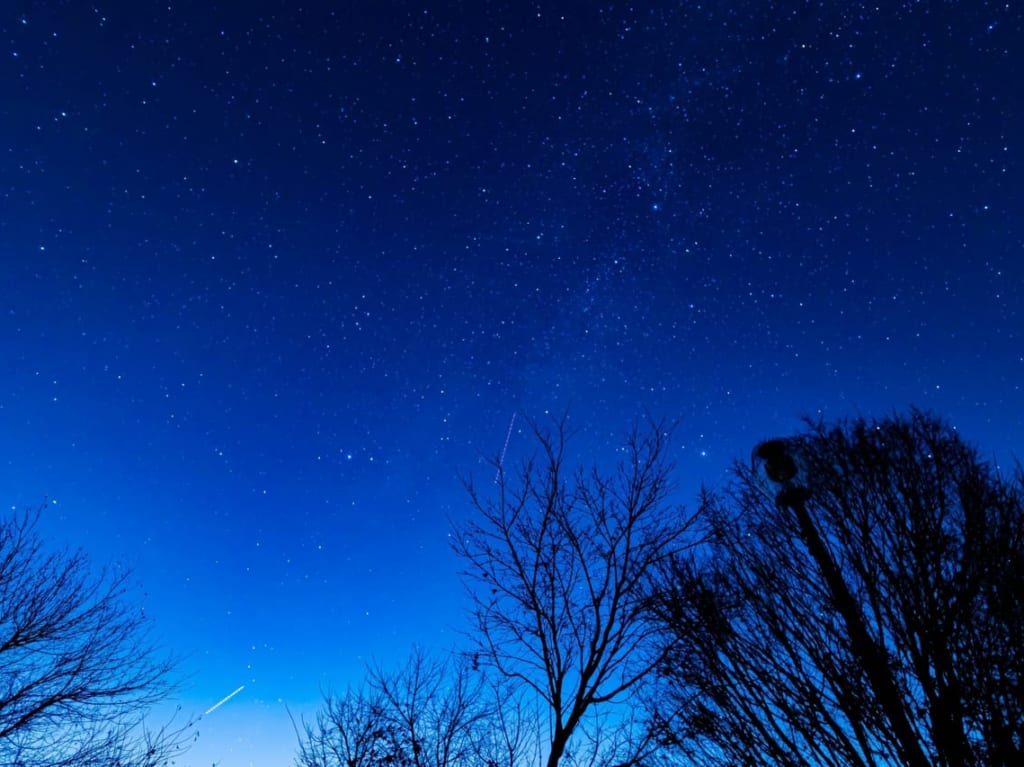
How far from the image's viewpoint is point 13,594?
433 inches

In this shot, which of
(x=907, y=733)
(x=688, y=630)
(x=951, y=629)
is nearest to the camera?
(x=907, y=733)

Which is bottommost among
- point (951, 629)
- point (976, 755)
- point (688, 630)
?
point (976, 755)

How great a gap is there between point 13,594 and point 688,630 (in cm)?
1360

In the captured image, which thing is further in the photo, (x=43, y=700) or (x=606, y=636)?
(x=43, y=700)

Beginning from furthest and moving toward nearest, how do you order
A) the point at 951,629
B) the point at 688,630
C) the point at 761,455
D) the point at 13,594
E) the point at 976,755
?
1. the point at 13,594
2. the point at 688,630
3. the point at 951,629
4. the point at 976,755
5. the point at 761,455

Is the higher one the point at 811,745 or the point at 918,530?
the point at 918,530

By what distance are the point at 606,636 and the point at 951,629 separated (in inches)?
160

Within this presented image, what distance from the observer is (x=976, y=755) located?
373 centimetres

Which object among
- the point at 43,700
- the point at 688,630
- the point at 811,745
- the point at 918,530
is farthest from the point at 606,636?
the point at 43,700

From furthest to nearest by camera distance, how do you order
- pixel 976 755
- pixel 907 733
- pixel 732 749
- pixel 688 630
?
pixel 688 630, pixel 732 749, pixel 976 755, pixel 907 733

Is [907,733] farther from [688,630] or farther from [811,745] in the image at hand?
[688,630]

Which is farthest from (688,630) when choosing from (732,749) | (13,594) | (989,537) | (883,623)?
(13,594)

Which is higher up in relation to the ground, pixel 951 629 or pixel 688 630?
pixel 688 630

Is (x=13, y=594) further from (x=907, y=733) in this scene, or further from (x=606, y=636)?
(x=907, y=733)
